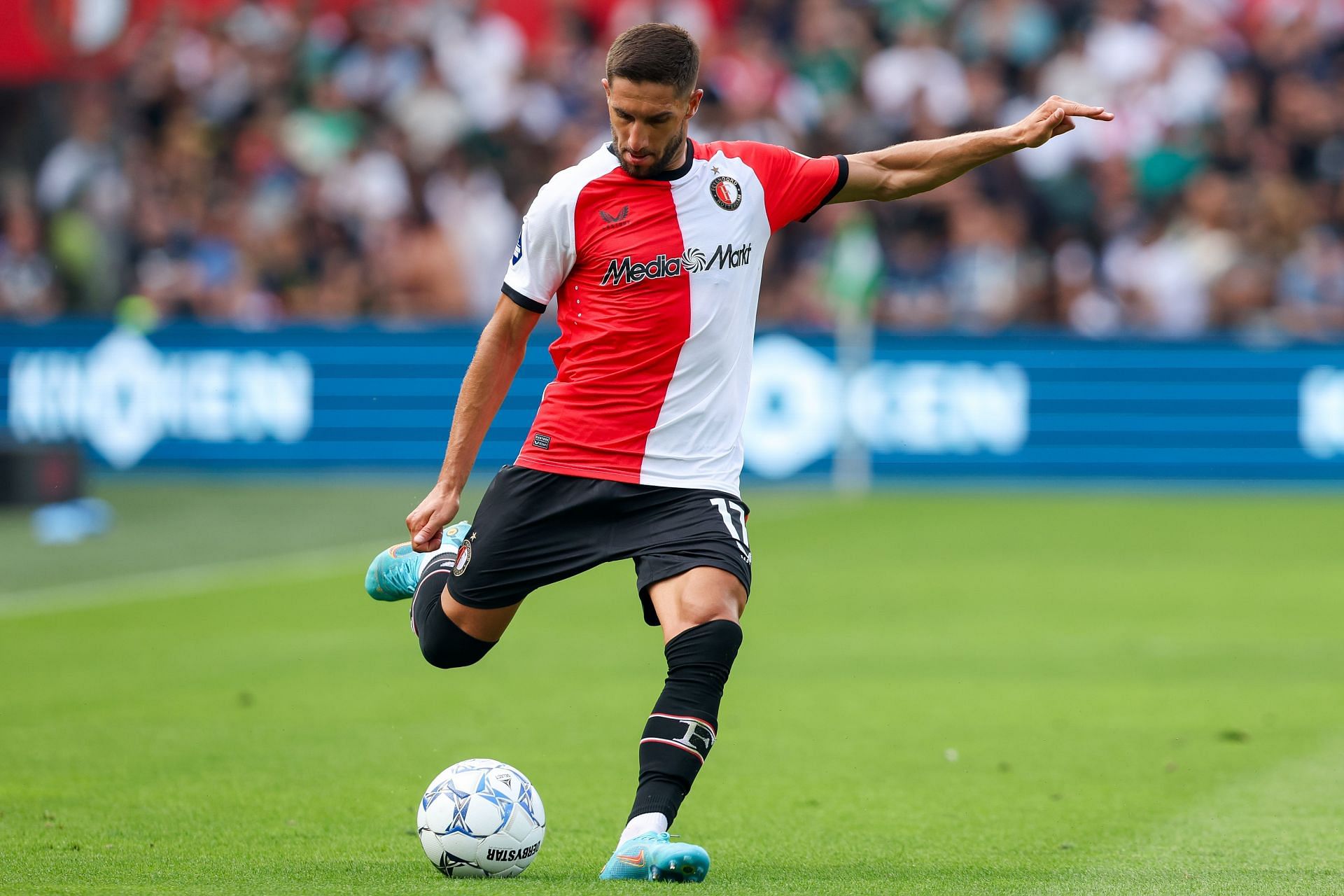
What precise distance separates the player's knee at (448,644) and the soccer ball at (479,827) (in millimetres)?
533

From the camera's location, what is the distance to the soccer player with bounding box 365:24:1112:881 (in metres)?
→ 5.59

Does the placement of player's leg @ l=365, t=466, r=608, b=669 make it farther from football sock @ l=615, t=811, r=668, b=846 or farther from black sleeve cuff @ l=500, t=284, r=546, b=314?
football sock @ l=615, t=811, r=668, b=846

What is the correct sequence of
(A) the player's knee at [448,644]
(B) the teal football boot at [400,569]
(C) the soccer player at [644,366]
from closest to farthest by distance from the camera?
(C) the soccer player at [644,366] < (A) the player's knee at [448,644] < (B) the teal football boot at [400,569]

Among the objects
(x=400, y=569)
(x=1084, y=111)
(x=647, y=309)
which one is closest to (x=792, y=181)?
(x=647, y=309)

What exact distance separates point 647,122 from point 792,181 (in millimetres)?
621

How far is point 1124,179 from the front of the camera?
19453mm

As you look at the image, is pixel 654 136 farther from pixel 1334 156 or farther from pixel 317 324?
pixel 1334 156

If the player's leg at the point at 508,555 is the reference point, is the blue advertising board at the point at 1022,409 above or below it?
below

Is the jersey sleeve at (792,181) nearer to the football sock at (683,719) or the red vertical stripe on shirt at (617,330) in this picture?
the red vertical stripe on shirt at (617,330)

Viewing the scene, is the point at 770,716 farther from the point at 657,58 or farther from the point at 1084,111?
the point at 657,58

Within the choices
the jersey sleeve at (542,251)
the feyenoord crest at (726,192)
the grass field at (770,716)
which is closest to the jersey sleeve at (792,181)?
the feyenoord crest at (726,192)

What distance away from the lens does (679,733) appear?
5332 mm

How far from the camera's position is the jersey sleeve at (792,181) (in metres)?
5.88

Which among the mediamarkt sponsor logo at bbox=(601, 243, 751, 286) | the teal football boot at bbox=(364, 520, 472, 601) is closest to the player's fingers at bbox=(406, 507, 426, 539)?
the teal football boot at bbox=(364, 520, 472, 601)
